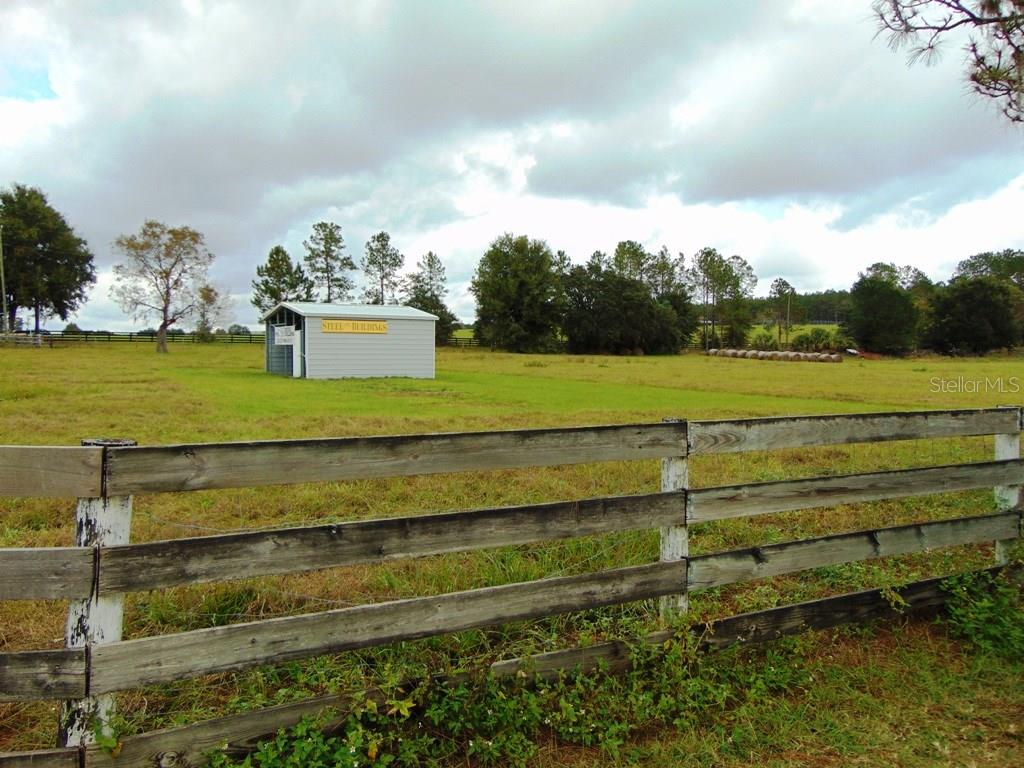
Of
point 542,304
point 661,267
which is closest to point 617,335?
point 542,304

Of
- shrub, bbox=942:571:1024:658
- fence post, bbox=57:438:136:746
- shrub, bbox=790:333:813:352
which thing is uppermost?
shrub, bbox=790:333:813:352

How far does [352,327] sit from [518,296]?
148 ft

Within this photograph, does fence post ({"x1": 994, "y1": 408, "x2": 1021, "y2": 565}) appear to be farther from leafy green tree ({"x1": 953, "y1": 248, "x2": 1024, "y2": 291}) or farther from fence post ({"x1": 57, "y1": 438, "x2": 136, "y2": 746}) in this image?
leafy green tree ({"x1": 953, "y1": 248, "x2": 1024, "y2": 291})

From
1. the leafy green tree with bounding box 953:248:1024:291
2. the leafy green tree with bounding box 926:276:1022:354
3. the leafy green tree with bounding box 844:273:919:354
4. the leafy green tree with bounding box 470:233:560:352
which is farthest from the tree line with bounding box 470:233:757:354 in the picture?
the leafy green tree with bounding box 953:248:1024:291

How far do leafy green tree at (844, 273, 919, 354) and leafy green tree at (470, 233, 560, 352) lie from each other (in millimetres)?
33769

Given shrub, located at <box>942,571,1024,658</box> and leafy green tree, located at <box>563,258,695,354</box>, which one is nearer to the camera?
shrub, located at <box>942,571,1024,658</box>

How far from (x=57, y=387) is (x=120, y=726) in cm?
1925

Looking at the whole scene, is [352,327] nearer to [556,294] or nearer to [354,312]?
[354,312]

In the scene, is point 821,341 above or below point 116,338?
above

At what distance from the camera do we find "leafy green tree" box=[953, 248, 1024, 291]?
329 feet

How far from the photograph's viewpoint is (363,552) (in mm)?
2715

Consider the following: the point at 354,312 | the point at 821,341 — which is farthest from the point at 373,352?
the point at 821,341

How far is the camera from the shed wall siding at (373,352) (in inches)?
1080

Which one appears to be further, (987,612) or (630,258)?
(630,258)
